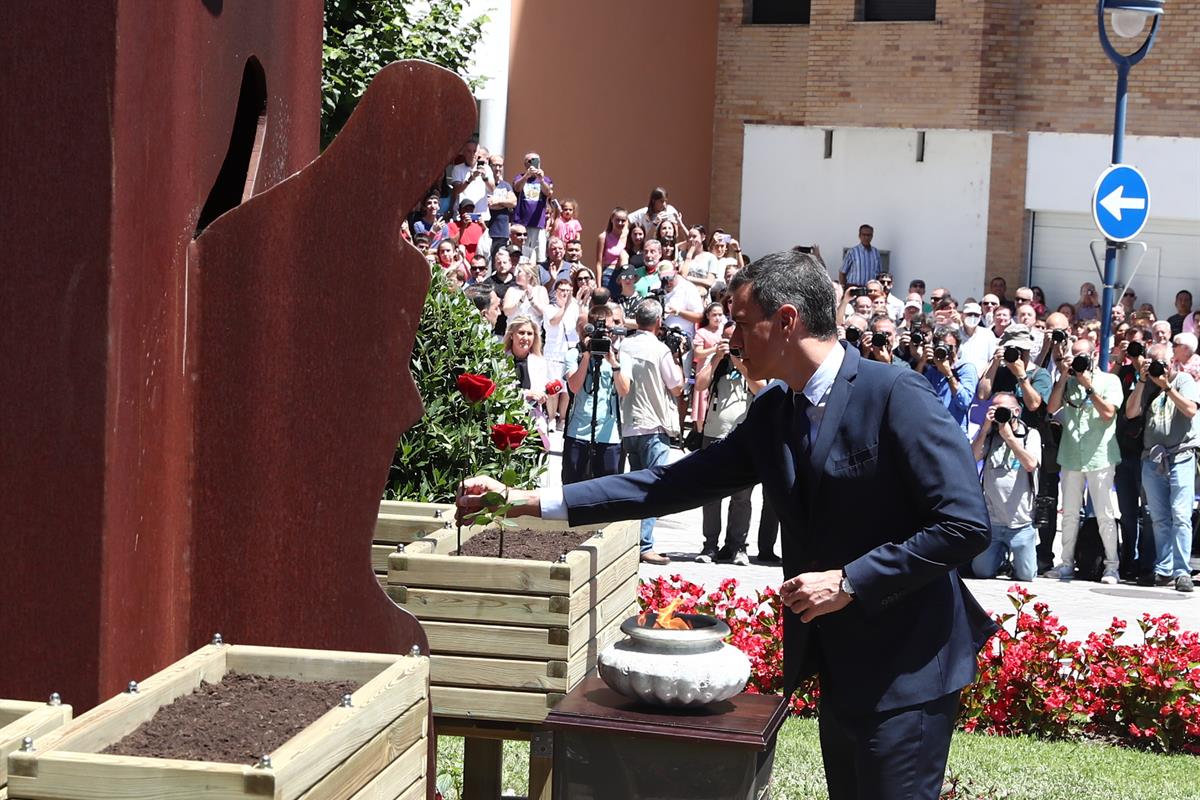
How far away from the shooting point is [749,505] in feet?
45.1

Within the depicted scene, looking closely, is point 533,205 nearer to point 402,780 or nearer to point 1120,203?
point 1120,203

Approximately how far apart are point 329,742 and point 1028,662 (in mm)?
5882

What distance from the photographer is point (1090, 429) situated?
13.4m

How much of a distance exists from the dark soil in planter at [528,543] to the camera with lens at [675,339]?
9589mm

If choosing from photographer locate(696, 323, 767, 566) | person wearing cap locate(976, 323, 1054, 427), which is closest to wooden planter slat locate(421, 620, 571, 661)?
photographer locate(696, 323, 767, 566)

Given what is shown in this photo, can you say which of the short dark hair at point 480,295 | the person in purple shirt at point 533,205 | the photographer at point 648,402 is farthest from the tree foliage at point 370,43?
the person in purple shirt at point 533,205

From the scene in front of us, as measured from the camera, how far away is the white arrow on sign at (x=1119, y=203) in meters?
16.0

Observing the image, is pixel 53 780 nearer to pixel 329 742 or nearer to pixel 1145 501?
pixel 329 742

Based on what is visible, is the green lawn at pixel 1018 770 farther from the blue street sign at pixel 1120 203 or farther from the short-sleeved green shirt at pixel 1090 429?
the blue street sign at pixel 1120 203

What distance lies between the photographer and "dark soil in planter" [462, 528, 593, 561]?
21.8 ft

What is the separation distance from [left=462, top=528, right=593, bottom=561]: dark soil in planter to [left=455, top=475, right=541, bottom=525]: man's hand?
109cm

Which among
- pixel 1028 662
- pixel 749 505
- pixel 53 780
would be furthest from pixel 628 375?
pixel 53 780

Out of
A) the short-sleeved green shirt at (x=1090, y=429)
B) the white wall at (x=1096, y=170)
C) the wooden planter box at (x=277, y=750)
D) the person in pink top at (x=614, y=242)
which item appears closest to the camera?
the wooden planter box at (x=277, y=750)

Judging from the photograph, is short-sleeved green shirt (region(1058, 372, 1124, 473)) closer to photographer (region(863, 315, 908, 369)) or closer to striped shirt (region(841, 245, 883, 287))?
photographer (region(863, 315, 908, 369))
